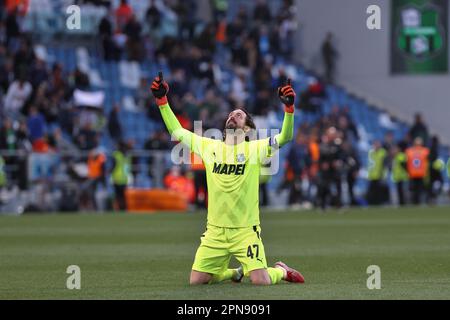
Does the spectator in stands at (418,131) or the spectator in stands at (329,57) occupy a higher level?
the spectator in stands at (329,57)

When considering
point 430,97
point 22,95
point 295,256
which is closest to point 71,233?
point 295,256

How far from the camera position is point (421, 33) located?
137 feet

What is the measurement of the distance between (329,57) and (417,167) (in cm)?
875

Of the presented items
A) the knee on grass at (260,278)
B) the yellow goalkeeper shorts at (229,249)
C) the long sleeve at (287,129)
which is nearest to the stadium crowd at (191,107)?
the yellow goalkeeper shorts at (229,249)

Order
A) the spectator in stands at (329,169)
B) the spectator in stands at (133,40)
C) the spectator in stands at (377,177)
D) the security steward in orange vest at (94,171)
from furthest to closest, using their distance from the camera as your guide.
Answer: the spectator in stands at (133,40)
the spectator in stands at (377,177)
the security steward in orange vest at (94,171)
the spectator in stands at (329,169)

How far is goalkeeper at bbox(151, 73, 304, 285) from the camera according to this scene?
1341 centimetres

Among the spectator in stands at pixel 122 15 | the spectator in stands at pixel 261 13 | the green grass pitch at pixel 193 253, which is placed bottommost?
the green grass pitch at pixel 193 253

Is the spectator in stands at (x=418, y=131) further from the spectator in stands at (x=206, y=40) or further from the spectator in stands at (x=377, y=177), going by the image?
the spectator in stands at (x=206, y=40)

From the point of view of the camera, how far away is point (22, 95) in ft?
114

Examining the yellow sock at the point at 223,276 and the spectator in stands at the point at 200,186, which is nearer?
the yellow sock at the point at 223,276

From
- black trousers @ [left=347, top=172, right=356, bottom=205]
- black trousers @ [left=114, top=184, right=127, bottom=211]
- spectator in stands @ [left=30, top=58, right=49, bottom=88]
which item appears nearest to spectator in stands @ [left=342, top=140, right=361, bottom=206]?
black trousers @ [left=347, top=172, right=356, bottom=205]

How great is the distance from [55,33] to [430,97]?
12.7 m

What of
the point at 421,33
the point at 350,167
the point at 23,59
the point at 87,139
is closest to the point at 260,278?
the point at 350,167

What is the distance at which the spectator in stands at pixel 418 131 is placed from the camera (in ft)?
128
